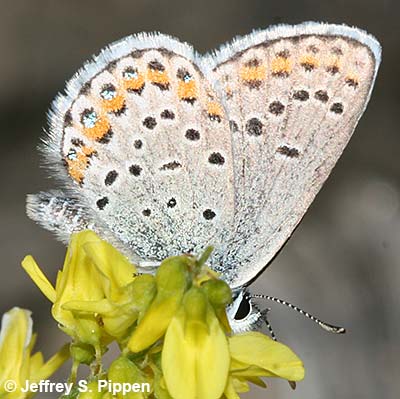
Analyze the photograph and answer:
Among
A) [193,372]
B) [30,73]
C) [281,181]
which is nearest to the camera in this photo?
[193,372]

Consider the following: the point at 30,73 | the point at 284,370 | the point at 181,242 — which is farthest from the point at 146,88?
the point at 30,73

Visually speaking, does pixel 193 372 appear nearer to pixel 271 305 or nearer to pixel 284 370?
pixel 284 370

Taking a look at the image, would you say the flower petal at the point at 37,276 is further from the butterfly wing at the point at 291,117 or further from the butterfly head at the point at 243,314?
the butterfly wing at the point at 291,117

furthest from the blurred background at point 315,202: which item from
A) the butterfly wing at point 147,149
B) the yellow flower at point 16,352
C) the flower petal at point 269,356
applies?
the flower petal at point 269,356

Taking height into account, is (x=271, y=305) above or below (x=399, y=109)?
below

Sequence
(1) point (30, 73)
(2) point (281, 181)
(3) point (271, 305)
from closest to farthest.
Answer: (2) point (281, 181) < (3) point (271, 305) < (1) point (30, 73)

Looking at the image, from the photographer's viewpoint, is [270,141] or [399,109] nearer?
[270,141]

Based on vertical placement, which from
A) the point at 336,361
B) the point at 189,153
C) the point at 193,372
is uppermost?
the point at 189,153
